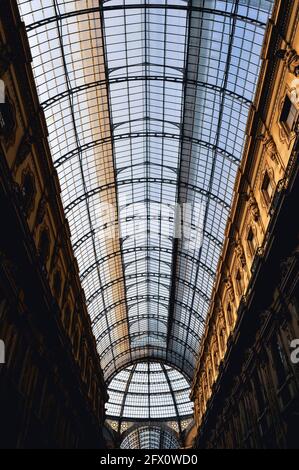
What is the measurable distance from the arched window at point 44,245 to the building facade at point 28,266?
75mm

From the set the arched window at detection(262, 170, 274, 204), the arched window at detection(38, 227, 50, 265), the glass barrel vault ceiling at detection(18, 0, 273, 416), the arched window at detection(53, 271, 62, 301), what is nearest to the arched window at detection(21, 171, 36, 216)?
the arched window at detection(38, 227, 50, 265)

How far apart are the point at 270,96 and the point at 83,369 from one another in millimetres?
33510

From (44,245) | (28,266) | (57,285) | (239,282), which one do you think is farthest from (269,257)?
A: (57,285)

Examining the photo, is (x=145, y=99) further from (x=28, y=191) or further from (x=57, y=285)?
(x=57, y=285)

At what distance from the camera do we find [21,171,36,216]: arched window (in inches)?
854

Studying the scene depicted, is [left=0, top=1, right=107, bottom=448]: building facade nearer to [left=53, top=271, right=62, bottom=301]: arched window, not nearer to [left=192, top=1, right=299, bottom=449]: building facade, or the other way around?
[left=53, top=271, right=62, bottom=301]: arched window

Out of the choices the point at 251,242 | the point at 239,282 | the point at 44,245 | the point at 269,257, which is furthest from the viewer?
the point at 239,282

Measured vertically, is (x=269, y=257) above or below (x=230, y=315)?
below

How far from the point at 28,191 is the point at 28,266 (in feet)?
15.3

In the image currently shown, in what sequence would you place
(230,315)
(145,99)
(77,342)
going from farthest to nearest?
1. (77,342)
2. (230,315)
3. (145,99)

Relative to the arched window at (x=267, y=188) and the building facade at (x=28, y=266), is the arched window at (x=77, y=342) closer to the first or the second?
the building facade at (x=28, y=266)

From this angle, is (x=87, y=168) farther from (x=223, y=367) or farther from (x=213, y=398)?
(x=213, y=398)

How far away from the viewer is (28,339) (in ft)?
74.2

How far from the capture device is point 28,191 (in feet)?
73.9
